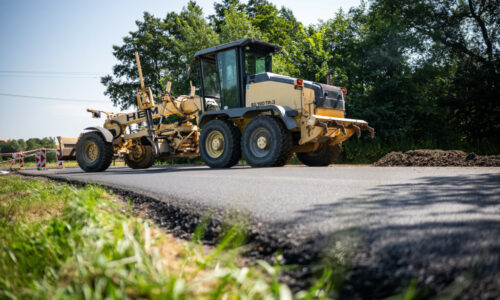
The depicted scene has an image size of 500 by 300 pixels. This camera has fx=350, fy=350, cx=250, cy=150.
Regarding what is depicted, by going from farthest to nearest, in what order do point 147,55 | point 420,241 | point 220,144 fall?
point 147,55, point 220,144, point 420,241

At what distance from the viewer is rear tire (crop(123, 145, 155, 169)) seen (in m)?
11.1

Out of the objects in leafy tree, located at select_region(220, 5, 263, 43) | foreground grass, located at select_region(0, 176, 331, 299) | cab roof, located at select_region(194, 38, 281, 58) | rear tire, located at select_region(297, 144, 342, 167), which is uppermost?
leafy tree, located at select_region(220, 5, 263, 43)

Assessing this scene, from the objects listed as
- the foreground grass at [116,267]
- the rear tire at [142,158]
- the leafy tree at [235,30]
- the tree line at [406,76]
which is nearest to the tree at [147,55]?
the leafy tree at [235,30]

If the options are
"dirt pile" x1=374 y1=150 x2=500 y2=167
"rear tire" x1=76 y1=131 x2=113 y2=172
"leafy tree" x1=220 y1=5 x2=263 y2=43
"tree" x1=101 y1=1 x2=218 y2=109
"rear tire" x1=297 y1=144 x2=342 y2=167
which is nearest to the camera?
"dirt pile" x1=374 y1=150 x2=500 y2=167

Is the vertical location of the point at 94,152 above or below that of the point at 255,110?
below

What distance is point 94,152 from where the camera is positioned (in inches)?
399

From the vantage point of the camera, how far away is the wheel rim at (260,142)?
7887 mm

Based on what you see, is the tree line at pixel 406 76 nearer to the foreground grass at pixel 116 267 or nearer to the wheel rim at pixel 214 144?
the wheel rim at pixel 214 144

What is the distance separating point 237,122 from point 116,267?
7.97 m

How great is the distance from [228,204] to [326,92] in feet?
19.8

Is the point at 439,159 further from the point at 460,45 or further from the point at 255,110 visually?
the point at 460,45

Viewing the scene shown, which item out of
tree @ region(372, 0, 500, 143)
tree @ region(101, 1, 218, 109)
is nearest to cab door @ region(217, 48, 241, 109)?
tree @ region(372, 0, 500, 143)

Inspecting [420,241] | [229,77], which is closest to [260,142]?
[229,77]

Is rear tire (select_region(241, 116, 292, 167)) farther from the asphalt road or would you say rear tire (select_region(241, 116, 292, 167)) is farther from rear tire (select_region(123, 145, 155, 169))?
rear tire (select_region(123, 145, 155, 169))
